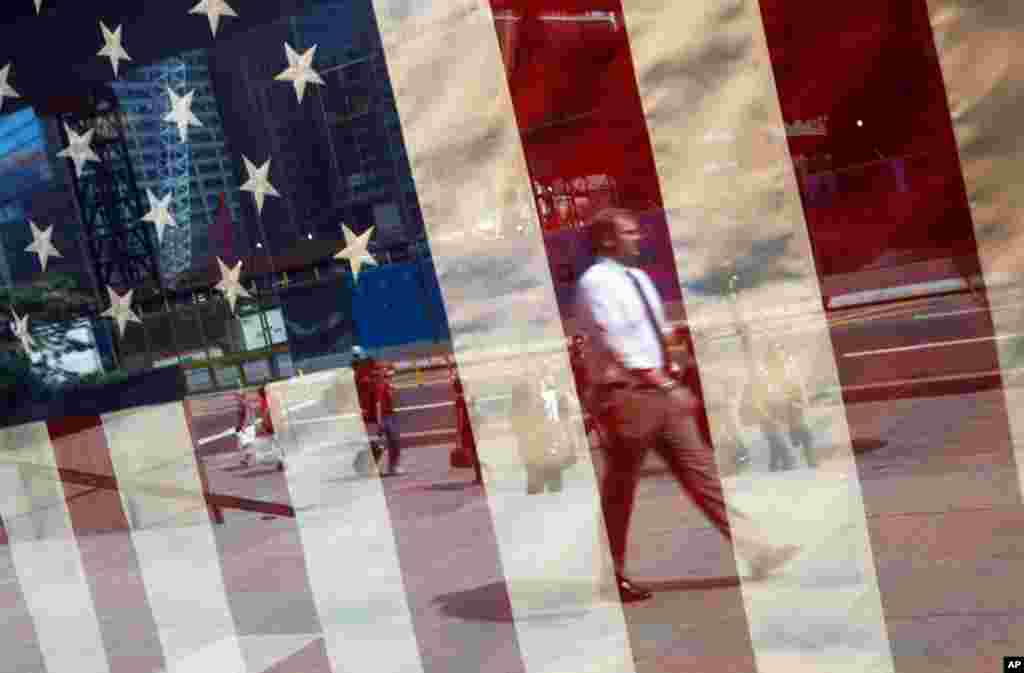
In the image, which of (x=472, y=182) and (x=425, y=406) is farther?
(x=425, y=406)

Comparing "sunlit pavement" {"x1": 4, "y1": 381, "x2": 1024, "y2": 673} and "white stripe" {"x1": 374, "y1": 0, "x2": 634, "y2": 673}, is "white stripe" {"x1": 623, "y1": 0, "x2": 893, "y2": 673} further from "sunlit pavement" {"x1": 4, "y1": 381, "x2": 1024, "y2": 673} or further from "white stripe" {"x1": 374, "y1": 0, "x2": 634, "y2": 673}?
"white stripe" {"x1": 374, "y1": 0, "x2": 634, "y2": 673}

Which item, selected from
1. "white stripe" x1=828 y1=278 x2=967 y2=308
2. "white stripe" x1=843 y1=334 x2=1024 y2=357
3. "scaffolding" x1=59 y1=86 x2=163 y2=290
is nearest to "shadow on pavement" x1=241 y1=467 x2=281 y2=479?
A: "scaffolding" x1=59 y1=86 x2=163 y2=290

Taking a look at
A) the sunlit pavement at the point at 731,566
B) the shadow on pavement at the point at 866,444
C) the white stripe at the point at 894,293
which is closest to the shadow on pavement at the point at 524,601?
the sunlit pavement at the point at 731,566

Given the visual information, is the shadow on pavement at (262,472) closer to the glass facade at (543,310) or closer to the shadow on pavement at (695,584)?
the glass facade at (543,310)

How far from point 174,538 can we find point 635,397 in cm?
380

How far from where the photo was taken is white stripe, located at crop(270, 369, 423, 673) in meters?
3.57

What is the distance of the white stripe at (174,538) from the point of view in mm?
4059

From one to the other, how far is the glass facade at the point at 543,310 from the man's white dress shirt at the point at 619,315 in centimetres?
1

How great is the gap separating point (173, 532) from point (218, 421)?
73cm

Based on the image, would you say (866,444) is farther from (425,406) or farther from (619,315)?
(425,406)

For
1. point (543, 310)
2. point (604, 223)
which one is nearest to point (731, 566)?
point (604, 223)

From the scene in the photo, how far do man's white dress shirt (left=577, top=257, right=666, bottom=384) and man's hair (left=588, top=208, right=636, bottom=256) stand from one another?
0.08 metres

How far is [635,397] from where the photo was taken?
3.41 m

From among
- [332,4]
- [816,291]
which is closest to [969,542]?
[816,291]
